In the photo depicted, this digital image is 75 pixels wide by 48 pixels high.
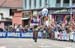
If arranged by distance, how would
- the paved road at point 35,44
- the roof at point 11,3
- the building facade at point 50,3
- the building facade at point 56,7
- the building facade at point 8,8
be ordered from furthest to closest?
the roof at point 11,3, the building facade at point 8,8, the building facade at point 50,3, the building facade at point 56,7, the paved road at point 35,44

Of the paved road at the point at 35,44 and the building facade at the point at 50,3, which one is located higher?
the building facade at the point at 50,3

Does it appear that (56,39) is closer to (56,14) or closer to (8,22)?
(56,14)

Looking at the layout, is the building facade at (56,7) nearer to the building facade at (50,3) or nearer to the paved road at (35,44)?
the building facade at (50,3)

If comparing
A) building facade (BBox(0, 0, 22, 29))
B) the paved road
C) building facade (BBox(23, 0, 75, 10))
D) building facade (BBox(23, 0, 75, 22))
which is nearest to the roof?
building facade (BBox(0, 0, 22, 29))

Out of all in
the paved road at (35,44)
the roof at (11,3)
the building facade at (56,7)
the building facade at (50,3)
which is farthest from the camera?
the roof at (11,3)

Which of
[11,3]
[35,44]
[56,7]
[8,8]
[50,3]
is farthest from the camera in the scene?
[11,3]

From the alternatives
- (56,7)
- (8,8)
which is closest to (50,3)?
(56,7)

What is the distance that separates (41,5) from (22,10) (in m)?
6.13

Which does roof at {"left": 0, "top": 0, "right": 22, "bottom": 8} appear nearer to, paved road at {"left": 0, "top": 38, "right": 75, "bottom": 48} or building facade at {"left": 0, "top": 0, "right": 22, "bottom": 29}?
→ building facade at {"left": 0, "top": 0, "right": 22, "bottom": 29}

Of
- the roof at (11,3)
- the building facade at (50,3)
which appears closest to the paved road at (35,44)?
the building facade at (50,3)

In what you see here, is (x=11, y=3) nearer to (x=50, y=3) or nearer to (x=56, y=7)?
(x=50, y=3)

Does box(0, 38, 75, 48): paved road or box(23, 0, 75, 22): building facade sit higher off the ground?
box(23, 0, 75, 22): building facade

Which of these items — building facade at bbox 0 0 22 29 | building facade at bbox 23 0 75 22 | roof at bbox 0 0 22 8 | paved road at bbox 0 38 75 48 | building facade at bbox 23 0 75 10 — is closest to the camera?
paved road at bbox 0 38 75 48

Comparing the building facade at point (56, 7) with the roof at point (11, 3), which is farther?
the roof at point (11, 3)
